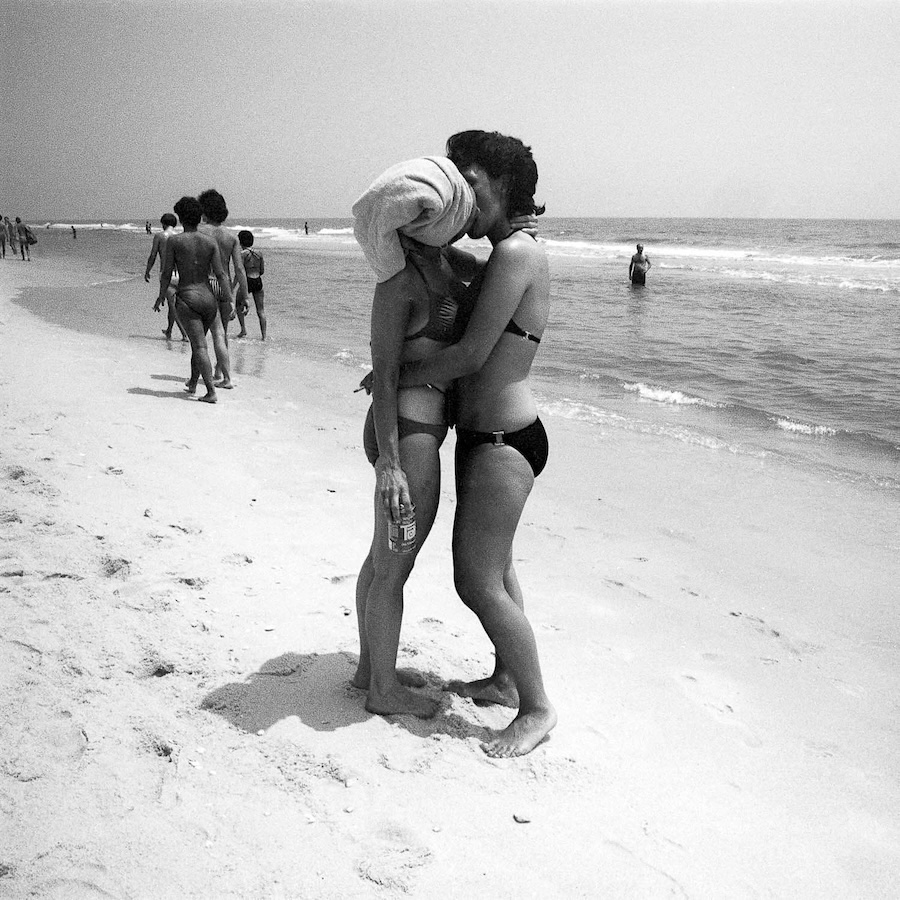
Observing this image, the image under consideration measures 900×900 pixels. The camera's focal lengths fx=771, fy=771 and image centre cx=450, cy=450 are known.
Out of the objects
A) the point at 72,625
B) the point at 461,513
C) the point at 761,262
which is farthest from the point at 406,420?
the point at 761,262

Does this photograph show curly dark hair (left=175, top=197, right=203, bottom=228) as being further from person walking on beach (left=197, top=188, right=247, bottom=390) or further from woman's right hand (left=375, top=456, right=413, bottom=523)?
woman's right hand (left=375, top=456, right=413, bottom=523)

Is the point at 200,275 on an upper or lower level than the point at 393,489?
upper

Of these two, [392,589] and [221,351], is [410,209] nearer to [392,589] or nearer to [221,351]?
[392,589]

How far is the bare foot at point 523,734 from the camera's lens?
2623mm

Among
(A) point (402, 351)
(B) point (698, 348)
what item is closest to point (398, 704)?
(A) point (402, 351)

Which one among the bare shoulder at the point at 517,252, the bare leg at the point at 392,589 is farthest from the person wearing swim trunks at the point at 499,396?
the bare leg at the point at 392,589

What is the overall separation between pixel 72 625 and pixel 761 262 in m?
32.3

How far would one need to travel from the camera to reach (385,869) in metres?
2.05

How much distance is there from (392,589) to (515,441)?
26.1 inches

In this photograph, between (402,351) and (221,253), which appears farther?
(221,253)

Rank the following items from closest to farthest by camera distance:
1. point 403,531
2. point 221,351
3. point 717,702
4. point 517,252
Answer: point 517,252 → point 403,531 → point 717,702 → point 221,351

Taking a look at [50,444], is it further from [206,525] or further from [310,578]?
[310,578]

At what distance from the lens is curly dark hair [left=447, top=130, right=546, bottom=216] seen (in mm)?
2416

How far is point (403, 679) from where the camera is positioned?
9.84ft
